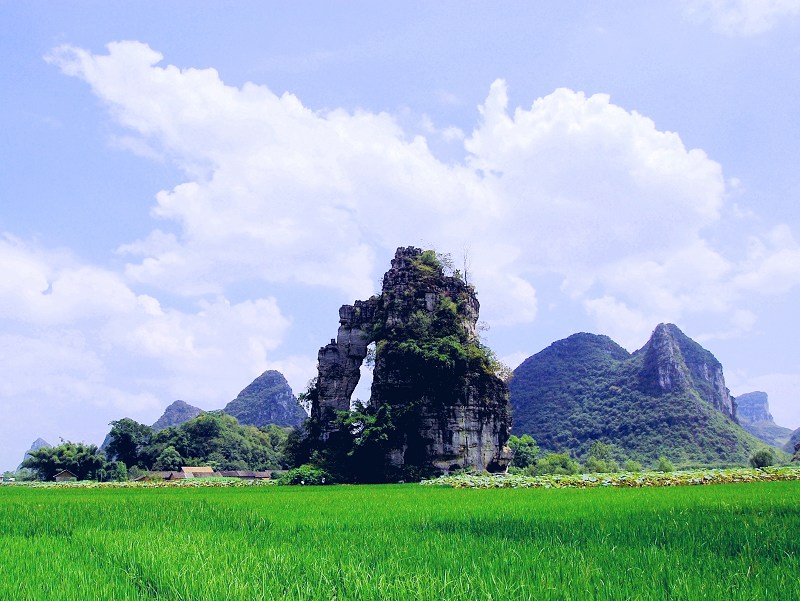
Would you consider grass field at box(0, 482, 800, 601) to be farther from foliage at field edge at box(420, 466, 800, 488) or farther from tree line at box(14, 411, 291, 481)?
tree line at box(14, 411, 291, 481)

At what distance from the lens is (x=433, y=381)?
127 feet

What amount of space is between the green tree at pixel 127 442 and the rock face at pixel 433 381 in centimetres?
3070

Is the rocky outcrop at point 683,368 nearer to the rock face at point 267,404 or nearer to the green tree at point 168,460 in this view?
the green tree at point 168,460

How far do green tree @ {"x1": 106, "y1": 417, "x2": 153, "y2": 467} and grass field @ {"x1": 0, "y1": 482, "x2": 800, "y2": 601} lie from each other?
6320cm

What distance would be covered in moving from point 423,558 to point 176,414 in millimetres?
157690

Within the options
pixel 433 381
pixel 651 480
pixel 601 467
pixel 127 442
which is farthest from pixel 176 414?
pixel 651 480

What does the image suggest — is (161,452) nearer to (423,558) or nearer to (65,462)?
(65,462)

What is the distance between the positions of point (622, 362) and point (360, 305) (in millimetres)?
70897

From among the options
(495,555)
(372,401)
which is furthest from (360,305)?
(495,555)

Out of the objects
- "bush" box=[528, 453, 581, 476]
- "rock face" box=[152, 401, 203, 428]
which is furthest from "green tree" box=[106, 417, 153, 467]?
"rock face" box=[152, 401, 203, 428]

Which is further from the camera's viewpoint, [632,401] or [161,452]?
[632,401]

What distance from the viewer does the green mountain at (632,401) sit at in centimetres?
7388

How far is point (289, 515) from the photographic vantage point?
8.32 m

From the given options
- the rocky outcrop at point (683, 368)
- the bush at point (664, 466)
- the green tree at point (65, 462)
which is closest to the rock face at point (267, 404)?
the green tree at point (65, 462)
